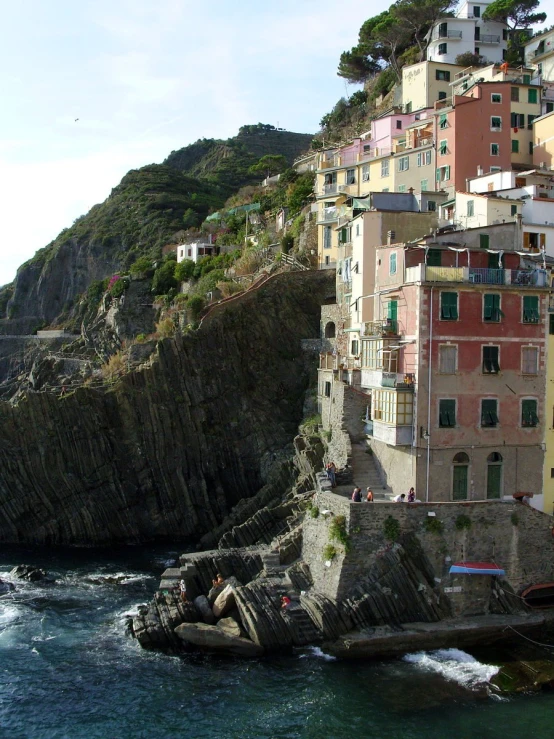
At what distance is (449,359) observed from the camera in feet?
117

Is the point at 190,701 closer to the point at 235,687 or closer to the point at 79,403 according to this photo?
the point at 235,687

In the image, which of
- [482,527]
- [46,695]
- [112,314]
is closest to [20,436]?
[112,314]

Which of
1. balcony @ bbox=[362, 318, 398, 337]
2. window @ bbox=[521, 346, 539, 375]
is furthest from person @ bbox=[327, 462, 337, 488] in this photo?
window @ bbox=[521, 346, 539, 375]

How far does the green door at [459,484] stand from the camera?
3566 centimetres

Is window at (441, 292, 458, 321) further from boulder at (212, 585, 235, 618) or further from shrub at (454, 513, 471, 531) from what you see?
boulder at (212, 585, 235, 618)

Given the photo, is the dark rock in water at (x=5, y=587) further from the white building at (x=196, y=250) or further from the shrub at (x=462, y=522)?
the white building at (x=196, y=250)

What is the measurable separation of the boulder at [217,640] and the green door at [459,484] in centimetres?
1132

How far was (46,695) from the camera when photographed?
29906 mm

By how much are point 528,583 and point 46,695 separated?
69.5 ft

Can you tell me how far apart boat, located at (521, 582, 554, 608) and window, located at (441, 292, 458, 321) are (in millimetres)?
12681

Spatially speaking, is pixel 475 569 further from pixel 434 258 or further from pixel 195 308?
pixel 195 308

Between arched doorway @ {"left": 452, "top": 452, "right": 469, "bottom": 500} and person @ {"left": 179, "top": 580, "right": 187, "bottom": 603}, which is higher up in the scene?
arched doorway @ {"left": 452, "top": 452, "right": 469, "bottom": 500}

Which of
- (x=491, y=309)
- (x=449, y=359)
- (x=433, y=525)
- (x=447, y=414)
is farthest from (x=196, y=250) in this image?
(x=433, y=525)

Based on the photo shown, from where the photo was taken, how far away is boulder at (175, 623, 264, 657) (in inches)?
1268
